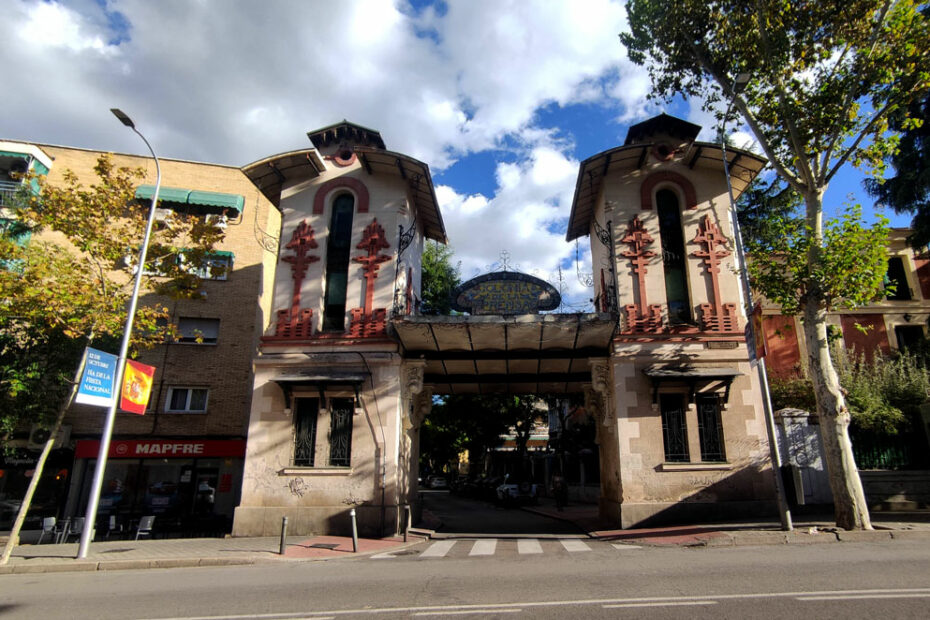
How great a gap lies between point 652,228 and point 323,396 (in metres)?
11.8

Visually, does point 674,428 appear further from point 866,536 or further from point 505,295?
point 505,295

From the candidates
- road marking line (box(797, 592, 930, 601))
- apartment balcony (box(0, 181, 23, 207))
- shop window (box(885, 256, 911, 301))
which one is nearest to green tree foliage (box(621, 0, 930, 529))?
road marking line (box(797, 592, 930, 601))

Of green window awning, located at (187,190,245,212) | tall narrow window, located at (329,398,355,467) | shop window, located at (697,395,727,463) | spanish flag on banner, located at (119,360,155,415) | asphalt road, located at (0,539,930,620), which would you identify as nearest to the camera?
asphalt road, located at (0,539,930,620)

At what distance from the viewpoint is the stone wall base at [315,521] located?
15211 millimetres

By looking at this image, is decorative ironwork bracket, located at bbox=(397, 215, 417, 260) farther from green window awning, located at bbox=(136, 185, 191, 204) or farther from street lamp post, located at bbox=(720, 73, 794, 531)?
green window awning, located at bbox=(136, 185, 191, 204)

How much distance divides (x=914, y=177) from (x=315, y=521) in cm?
2515

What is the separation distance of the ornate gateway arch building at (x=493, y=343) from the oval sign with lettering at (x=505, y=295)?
106 mm

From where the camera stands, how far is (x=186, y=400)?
2258 cm

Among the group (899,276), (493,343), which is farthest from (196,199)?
(899,276)

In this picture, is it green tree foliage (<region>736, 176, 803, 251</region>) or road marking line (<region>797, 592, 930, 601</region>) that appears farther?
green tree foliage (<region>736, 176, 803, 251</region>)

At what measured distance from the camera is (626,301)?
55.6 ft

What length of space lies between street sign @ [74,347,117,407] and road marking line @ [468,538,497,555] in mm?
9081

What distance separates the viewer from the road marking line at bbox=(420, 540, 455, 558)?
38.9ft

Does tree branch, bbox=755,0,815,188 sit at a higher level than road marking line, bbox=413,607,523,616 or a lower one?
higher
